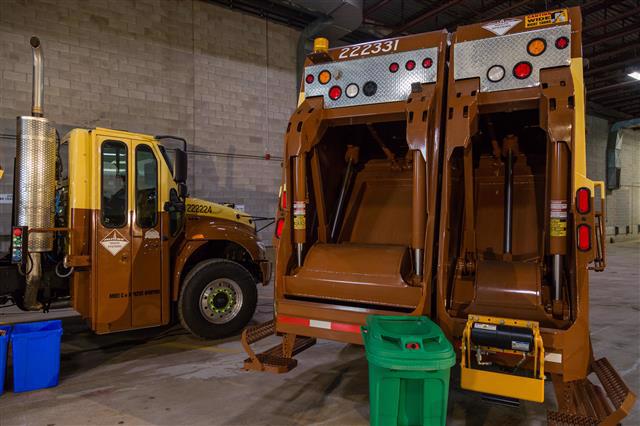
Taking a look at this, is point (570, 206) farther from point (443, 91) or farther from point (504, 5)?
point (504, 5)

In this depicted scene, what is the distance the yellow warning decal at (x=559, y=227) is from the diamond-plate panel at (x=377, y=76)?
138cm

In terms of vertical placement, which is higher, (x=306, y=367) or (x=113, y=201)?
(x=113, y=201)

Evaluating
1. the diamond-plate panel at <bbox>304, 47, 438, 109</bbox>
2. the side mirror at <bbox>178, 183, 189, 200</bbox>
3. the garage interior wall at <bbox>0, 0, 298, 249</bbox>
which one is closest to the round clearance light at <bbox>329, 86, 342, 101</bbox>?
the diamond-plate panel at <bbox>304, 47, 438, 109</bbox>

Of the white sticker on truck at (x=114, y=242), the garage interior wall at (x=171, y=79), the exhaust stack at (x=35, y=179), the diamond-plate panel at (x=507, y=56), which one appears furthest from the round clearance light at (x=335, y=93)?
the garage interior wall at (x=171, y=79)

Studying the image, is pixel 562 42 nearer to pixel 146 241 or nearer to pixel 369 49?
pixel 369 49

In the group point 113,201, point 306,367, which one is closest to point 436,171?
point 306,367

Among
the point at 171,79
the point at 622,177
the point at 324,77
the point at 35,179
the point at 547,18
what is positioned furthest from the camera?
the point at 622,177

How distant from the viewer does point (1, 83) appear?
27.8ft

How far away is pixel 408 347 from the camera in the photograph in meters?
2.53

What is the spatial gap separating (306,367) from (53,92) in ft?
25.8

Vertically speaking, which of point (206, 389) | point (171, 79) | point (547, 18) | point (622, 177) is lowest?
point (206, 389)

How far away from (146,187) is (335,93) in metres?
2.56

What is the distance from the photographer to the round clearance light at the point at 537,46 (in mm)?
3227

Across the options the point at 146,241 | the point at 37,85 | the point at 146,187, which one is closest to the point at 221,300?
the point at 146,241
